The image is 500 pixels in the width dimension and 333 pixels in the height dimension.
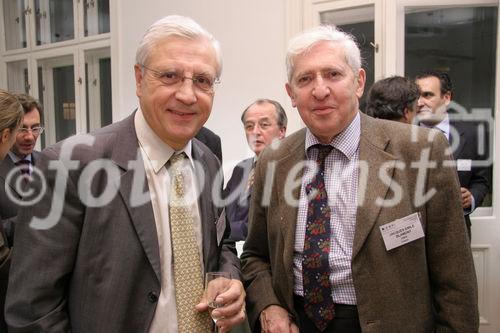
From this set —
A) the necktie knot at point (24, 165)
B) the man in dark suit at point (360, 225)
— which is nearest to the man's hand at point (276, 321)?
the man in dark suit at point (360, 225)

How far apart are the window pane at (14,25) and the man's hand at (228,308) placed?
6.46 m

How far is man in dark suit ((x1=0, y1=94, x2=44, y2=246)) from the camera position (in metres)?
2.00

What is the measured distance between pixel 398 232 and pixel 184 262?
63 centimetres

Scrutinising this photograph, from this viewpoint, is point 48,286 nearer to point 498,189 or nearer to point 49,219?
point 49,219

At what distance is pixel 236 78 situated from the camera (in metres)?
4.16

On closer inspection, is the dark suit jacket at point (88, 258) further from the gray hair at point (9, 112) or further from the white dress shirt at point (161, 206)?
the gray hair at point (9, 112)

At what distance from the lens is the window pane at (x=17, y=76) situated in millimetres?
6691

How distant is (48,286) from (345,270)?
0.81 metres

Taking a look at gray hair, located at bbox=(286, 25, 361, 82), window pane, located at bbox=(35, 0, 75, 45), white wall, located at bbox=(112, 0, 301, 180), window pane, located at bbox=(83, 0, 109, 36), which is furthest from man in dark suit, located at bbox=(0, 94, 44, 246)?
window pane, located at bbox=(35, 0, 75, 45)

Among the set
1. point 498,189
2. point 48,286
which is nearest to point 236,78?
point 498,189

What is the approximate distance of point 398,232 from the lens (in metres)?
1.38

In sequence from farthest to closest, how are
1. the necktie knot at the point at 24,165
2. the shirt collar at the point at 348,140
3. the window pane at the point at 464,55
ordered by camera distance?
the window pane at the point at 464,55, the necktie knot at the point at 24,165, the shirt collar at the point at 348,140

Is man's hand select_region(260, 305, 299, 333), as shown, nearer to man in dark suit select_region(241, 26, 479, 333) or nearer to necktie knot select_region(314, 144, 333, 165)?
man in dark suit select_region(241, 26, 479, 333)

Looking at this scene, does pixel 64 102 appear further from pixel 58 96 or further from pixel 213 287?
pixel 213 287
